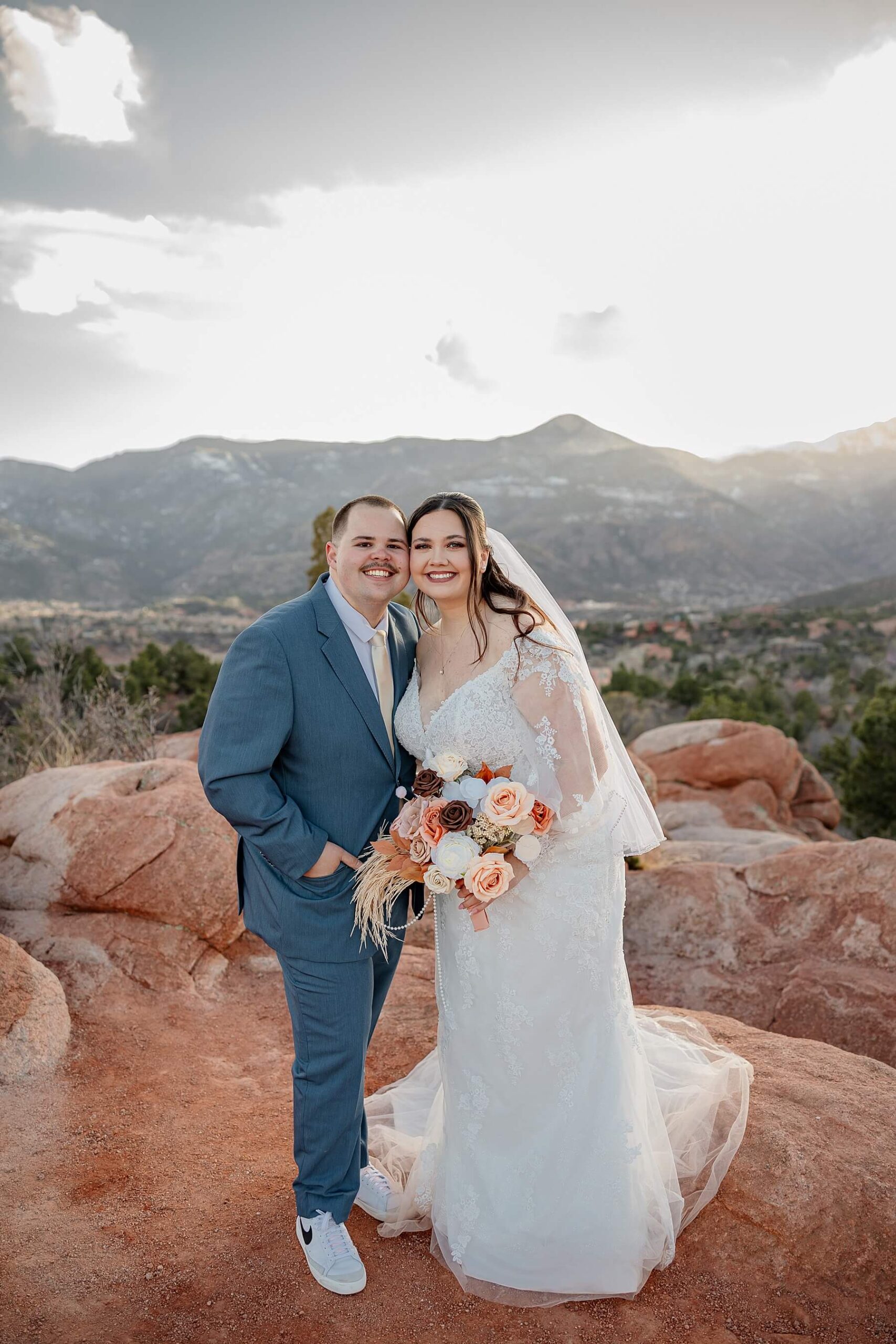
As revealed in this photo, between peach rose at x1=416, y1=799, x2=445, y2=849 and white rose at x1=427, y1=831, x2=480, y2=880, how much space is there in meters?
0.02

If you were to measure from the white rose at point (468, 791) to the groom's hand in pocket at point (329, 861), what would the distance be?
417 mm

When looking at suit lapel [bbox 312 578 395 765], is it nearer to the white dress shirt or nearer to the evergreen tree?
the white dress shirt

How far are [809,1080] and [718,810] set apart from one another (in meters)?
9.85

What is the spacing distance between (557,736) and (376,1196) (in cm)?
206

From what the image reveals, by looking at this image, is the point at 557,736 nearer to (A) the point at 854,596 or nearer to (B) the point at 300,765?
(B) the point at 300,765

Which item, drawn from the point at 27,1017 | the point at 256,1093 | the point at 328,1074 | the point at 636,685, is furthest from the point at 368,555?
the point at 636,685

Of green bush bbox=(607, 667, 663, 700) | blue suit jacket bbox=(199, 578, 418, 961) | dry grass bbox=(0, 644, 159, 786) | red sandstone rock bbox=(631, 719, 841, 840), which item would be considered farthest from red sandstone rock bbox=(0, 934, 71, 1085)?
green bush bbox=(607, 667, 663, 700)

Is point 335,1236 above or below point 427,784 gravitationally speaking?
below

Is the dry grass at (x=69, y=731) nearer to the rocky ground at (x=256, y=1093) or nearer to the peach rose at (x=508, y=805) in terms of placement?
the rocky ground at (x=256, y=1093)

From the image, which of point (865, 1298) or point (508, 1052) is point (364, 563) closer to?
point (508, 1052)

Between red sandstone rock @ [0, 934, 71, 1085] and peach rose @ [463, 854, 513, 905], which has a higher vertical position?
peach rose @ [463, 854, 513, 905]

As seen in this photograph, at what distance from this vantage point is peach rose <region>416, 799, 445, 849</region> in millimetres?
2877

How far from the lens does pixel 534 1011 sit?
325 centimetres

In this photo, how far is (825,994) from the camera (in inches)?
236
